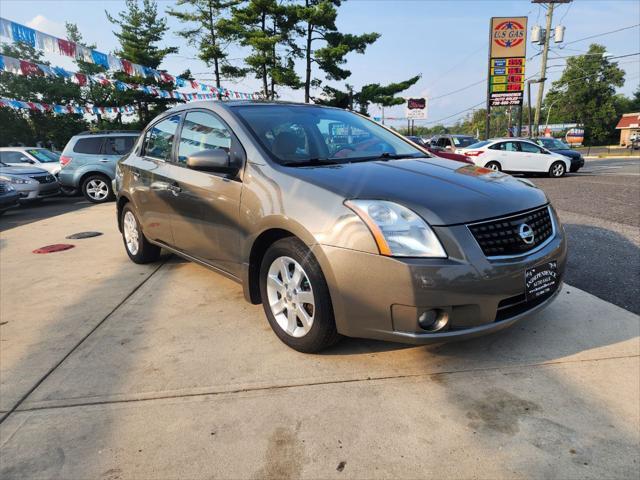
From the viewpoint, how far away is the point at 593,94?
195 ft

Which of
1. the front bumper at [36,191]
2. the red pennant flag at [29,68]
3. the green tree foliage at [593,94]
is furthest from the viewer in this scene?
the green tree foliage at [593,94]

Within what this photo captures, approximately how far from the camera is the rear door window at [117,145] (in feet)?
36.4

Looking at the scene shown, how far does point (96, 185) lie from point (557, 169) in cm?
1452

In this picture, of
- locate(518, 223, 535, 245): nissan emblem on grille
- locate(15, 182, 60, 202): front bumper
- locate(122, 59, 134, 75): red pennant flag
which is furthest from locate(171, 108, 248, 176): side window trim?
locate(122, 59, 134, 75): red pennant flag

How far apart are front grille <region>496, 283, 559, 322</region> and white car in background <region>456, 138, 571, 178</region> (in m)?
13.7

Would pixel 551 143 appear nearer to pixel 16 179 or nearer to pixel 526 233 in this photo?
pixel 526 233

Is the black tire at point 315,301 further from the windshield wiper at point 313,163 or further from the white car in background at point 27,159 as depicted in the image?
the white car in background at point 27,159

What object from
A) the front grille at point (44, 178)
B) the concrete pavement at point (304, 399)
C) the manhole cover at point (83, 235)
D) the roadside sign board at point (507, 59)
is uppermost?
the roadside sign board at point (507, 59)

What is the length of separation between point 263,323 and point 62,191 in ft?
36.0

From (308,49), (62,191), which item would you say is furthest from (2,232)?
(308,49)

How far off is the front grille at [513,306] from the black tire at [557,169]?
14487mm

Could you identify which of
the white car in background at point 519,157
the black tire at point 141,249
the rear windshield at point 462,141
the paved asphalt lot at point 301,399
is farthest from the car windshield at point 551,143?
the black tire at point 141,249

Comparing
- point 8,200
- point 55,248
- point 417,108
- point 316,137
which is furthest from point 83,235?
point 417,108

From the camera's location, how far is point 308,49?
2628 centimetres
